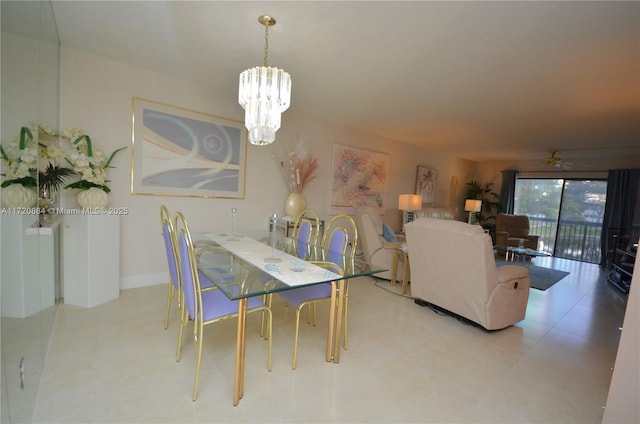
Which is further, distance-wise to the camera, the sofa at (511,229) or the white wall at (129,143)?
the sofa at (511,229)

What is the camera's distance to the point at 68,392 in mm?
1537

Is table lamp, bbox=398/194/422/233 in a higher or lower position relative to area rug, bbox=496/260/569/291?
higher

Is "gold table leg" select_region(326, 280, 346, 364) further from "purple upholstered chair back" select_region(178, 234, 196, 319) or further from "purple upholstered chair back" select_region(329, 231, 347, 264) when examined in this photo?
"purple upholstered chair back" select_region(178, 234, 196, 319)

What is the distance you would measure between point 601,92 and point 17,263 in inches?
179

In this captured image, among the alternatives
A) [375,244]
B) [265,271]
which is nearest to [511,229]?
[375,244]

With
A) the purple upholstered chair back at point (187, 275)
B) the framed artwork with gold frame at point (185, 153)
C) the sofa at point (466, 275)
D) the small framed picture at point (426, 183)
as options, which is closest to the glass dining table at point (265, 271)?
the purple upholstered chair back at point (187, 275)

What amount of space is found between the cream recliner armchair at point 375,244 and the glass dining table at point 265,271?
156cm

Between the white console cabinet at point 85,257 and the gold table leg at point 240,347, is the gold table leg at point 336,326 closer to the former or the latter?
the gold table leg at point 240,347

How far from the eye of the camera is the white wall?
269 cm

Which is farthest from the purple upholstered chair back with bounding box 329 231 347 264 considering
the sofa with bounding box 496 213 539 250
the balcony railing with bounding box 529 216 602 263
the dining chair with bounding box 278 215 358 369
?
the balcony railing with bounding box 529 216 602 263

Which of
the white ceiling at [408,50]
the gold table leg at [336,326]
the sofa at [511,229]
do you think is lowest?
the gold table leg at [336,326]

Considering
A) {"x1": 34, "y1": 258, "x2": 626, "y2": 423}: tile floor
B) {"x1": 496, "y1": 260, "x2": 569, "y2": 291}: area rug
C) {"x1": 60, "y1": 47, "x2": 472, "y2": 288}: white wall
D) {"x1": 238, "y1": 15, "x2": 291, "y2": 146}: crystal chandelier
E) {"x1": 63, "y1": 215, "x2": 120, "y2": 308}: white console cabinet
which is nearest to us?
{"x1": 34, "y1": 258, "x2": 626, "y2": 423}: tile floor

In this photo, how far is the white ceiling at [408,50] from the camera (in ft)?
5.97

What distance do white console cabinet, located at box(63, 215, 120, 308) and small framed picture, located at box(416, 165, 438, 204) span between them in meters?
5.53
